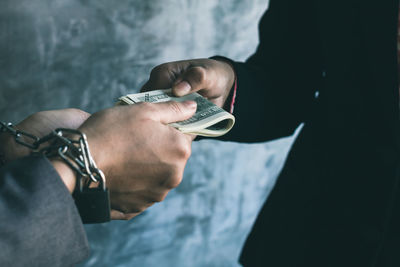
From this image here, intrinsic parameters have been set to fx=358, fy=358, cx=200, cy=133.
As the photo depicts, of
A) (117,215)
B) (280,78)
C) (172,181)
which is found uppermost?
(280,78)

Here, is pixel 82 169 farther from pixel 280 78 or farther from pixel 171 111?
pixel 280 78

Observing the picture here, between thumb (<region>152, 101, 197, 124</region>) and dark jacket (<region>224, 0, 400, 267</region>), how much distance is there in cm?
32

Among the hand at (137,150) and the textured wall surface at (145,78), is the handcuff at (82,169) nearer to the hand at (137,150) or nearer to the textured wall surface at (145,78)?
the hand at (137,150)

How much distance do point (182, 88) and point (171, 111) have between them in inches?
8.9

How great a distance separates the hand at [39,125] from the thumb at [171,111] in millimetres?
355

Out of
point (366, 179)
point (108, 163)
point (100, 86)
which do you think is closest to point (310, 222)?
point (366, 179)

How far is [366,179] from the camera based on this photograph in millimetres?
1070

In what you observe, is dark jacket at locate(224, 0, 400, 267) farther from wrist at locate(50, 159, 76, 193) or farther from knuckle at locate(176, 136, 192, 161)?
wrist at locate(50, 159, 76, 193)

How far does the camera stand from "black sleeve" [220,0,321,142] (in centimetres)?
130

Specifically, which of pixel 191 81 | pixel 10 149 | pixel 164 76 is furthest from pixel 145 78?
pixel 10 149

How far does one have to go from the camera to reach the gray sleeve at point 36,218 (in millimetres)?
590

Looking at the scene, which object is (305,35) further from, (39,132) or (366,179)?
(39,132)

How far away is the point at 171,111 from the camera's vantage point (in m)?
0.97

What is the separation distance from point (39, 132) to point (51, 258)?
0.54m
